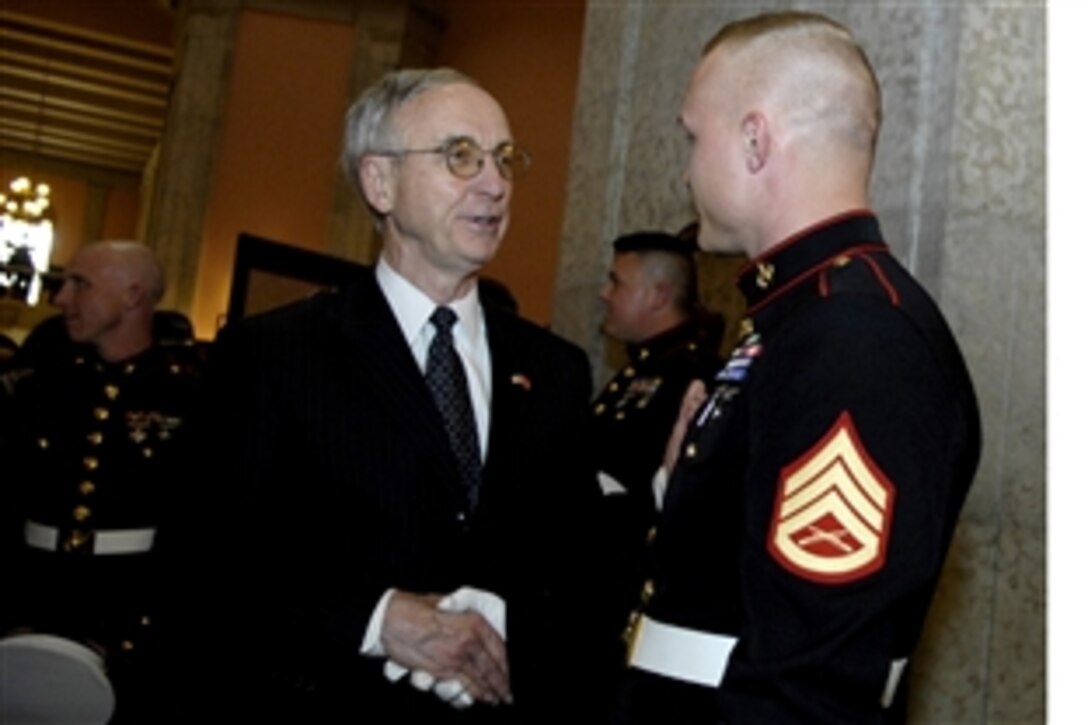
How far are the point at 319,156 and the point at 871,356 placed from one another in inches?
401

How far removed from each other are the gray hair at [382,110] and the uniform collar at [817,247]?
950 millimetres

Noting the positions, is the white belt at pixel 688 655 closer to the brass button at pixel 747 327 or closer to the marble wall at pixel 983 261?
the brass button at pixel 747 327

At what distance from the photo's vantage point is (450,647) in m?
2.06

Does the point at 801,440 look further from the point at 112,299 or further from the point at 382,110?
the point at 112,299

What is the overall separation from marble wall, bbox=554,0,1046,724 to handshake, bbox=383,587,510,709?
1305 millimetres

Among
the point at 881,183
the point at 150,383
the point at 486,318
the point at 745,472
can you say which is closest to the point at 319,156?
the point at 150,383

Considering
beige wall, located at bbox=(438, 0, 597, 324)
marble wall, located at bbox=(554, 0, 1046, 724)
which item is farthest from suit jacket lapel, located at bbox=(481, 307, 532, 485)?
beige wall, located at bbox=(438, 0, 597, 324)

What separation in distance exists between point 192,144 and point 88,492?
7403 mm

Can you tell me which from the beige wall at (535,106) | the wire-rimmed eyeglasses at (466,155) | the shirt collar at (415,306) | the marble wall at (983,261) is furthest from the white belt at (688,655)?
the beige wall at (535,106)

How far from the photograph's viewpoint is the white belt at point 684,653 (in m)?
1.54

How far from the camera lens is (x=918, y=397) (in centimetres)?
139

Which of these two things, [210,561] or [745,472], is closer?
[745,472]

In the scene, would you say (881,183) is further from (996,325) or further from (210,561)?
(210,561)

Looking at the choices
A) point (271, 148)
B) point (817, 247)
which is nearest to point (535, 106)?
point (271, 148)
